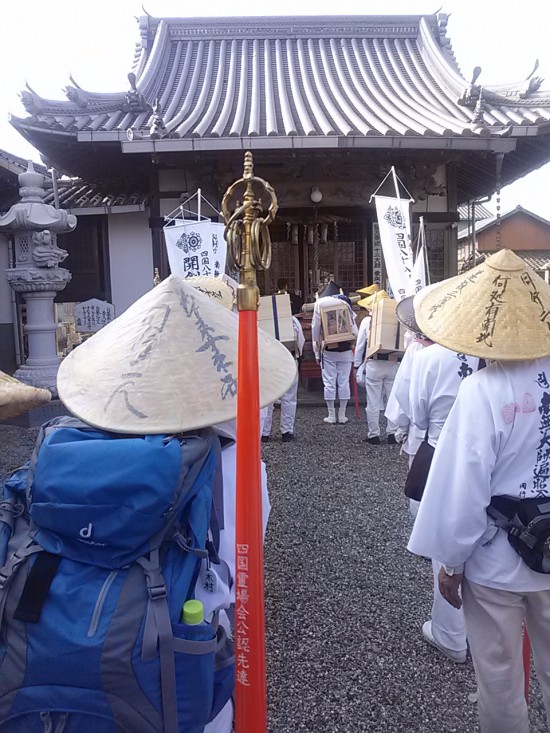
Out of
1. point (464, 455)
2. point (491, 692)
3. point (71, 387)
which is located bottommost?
point (491, 692)

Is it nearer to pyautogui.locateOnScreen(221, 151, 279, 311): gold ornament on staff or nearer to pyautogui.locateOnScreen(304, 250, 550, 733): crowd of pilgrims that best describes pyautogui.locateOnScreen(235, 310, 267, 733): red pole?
pyautogui.locateOnScreen(221, 151, 279, 311): gold ornament on staff

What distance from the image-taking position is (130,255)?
28.0 ft

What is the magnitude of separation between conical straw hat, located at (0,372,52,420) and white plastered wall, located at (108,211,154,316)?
7118 millimetres

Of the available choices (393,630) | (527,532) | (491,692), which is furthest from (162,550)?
(393,630)

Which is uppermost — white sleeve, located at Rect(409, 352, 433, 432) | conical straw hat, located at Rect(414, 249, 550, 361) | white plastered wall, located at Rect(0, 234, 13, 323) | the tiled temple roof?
the tiled temple roof

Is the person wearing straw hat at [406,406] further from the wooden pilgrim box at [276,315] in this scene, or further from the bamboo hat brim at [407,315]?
the wooden pilgrim box at [276,315]

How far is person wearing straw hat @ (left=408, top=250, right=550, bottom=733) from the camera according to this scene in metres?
1.57

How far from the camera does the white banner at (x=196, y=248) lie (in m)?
6.57

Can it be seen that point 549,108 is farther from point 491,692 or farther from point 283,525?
point 491,692

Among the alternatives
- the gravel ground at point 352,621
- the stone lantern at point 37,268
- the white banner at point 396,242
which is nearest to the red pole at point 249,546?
the gravel ground at point 352,621

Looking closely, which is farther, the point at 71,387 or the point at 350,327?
the point at 350,327

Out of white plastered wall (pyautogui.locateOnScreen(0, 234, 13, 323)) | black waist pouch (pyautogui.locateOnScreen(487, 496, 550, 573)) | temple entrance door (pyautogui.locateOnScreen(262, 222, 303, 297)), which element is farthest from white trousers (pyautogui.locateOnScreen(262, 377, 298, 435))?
white plastered wall (pyautogui.locateOnScreen(0, 234, 13, 323))

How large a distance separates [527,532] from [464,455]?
269 millimetres

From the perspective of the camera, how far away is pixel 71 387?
1.39 metres
